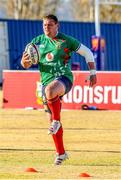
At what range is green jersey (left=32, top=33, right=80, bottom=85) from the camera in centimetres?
1119

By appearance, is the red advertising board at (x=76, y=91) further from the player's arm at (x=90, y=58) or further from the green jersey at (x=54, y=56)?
the green jersey at (x=54, y=56)

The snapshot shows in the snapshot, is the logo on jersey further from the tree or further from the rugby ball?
the tree

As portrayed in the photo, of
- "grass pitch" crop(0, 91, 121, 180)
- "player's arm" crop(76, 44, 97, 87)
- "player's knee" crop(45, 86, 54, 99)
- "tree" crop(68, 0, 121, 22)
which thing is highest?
"tree" crop(68, 0, 121, 22)

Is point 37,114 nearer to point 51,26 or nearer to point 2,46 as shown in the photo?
point 51,26

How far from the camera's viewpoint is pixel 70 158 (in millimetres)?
12094

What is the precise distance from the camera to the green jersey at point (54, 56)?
1119cm

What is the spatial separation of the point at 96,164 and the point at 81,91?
966cm

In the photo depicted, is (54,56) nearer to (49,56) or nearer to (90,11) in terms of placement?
(49,56)

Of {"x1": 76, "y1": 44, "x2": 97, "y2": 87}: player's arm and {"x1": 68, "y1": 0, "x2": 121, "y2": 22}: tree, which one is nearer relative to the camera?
{"x1": 76, "y1": 44, "x2": 97, "y2": 87}: player's arm

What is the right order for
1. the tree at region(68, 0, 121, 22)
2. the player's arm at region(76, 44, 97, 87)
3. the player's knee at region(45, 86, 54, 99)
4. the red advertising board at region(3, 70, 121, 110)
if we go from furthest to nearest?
the tree at region(68, 0, 121, 22), the red advertising board at region(3, 70, 121, 110), the player's arm at region(76, 44, 97, 87), the player's knee at region(45, 86, 54, 99)

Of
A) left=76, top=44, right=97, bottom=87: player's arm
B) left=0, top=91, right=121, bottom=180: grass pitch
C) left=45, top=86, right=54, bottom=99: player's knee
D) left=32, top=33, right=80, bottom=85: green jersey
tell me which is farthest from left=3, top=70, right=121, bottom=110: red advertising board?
left=45, top=86, right=54, bottom=99: player's knee

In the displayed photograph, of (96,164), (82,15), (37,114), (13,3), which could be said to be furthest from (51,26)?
(82,15)

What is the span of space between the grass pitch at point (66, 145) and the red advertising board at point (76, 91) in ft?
1.44

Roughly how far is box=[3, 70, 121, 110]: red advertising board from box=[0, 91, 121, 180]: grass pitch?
440mm
